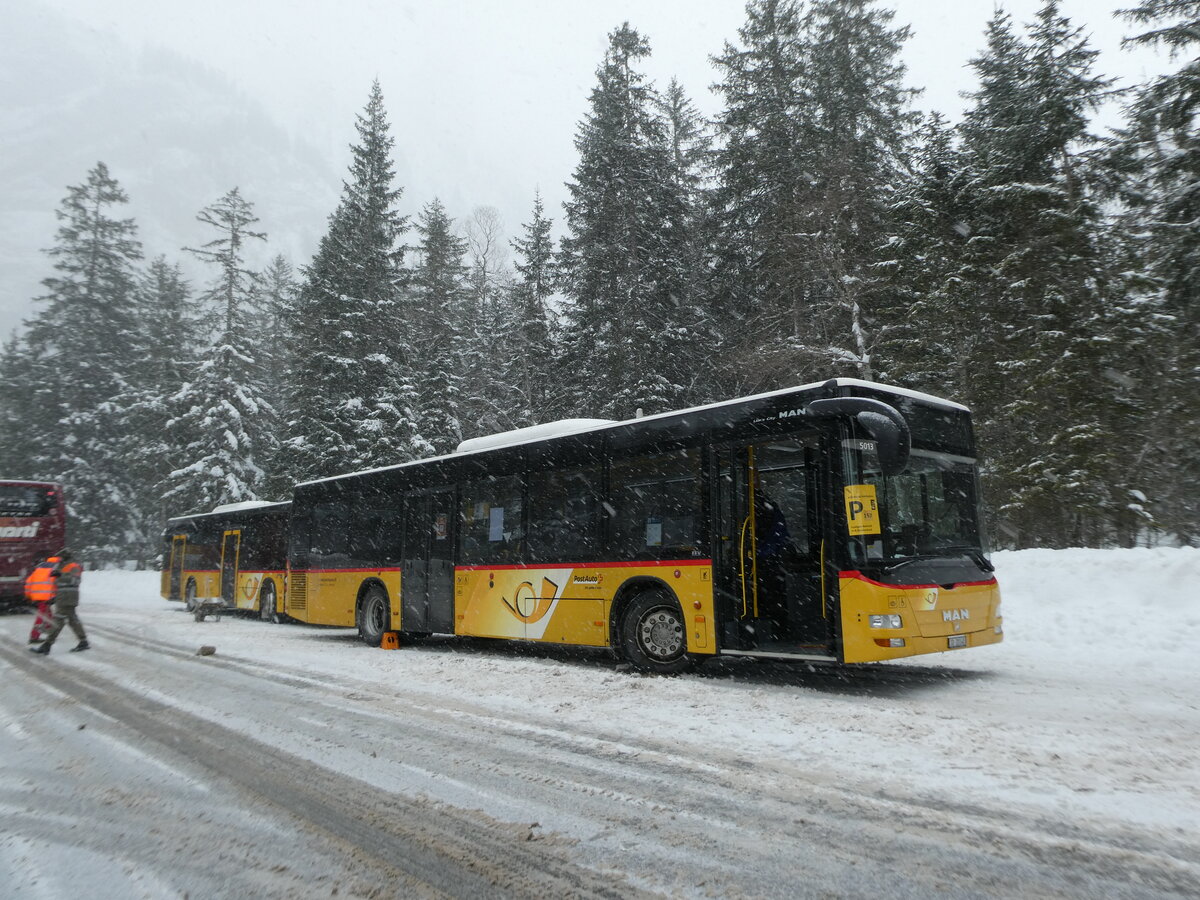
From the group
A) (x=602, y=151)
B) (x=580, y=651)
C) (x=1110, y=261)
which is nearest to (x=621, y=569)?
(x=580, y=651)

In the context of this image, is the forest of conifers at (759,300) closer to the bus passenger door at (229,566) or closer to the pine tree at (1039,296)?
the pine tree at (1039,296)

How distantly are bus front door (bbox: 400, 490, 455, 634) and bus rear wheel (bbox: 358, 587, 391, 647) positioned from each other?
2.83ft

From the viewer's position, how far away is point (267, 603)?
22000mm

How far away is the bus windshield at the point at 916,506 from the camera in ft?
24.8

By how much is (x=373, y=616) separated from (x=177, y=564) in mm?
16405

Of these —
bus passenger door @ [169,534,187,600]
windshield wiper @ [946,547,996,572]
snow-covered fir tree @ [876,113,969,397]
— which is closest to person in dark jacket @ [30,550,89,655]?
windshield wiper @ [946,547,996,572]

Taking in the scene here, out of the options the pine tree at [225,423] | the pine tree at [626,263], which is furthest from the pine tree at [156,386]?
the pine tree at [626,263]

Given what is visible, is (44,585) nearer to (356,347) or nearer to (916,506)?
(916,506)

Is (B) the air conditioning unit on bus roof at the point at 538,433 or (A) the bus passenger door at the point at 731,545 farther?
(B) the air conditioning unit on bus roof at the point at 538,433

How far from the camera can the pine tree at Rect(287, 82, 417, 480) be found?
106 ft

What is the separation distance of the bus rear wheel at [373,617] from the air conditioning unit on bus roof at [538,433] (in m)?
3.37

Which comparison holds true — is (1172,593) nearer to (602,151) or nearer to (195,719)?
(195,719)

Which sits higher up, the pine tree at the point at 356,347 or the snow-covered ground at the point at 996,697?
the pine tree at the point at 356,347

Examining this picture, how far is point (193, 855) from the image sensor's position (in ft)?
12.3
